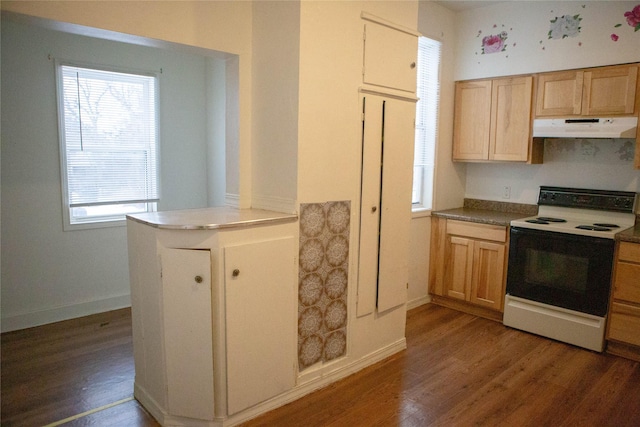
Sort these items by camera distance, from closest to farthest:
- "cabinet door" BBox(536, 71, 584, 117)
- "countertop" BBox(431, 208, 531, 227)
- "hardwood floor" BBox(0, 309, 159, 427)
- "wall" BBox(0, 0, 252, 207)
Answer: "wall" BBox(0, 0, 252, 207), "hardwood floor" BBox(0, 309, 159, 427), "cabinet door" BBox(536, 71, 584, 117), "countertop" BBox(431, 208, 531, 227)

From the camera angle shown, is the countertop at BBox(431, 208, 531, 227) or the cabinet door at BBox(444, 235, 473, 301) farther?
the cabinet door at BBox(444, 235, 473, 301)

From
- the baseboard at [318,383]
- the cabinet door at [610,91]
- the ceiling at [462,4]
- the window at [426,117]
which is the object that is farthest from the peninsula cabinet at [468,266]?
the ceiling at [462,4]

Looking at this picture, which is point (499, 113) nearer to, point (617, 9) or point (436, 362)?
point (617, 9)

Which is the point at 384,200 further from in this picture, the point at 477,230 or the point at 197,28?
the point at 197,28

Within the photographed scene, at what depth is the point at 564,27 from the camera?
11.8 ft

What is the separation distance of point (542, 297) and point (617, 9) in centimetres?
229

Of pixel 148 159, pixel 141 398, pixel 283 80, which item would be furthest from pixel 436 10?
pixel 141 398

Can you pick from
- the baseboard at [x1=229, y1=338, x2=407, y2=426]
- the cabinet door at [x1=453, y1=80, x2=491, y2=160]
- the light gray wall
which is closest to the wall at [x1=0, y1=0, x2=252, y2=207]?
the baseboard at [x1=229, y1=338, x2=407, y2=426]

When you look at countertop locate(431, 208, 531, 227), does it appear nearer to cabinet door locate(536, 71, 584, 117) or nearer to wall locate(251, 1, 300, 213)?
cabinet door locate(536, 71, 584, 117)

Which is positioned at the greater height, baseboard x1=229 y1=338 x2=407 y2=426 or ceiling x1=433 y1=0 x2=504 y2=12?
ceiling x1=433 y1=0 x2=504 y2=12

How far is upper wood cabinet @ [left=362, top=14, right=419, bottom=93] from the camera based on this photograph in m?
2.71

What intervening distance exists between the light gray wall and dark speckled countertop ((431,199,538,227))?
2.85 meters

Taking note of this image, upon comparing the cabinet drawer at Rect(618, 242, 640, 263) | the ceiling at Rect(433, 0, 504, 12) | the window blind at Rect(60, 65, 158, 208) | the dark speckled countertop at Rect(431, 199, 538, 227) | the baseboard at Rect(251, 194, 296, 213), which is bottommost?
the cabinet drawer at Rect(618, 242, 640, 263)

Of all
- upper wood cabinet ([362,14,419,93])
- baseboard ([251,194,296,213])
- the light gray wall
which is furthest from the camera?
the light gray wall
